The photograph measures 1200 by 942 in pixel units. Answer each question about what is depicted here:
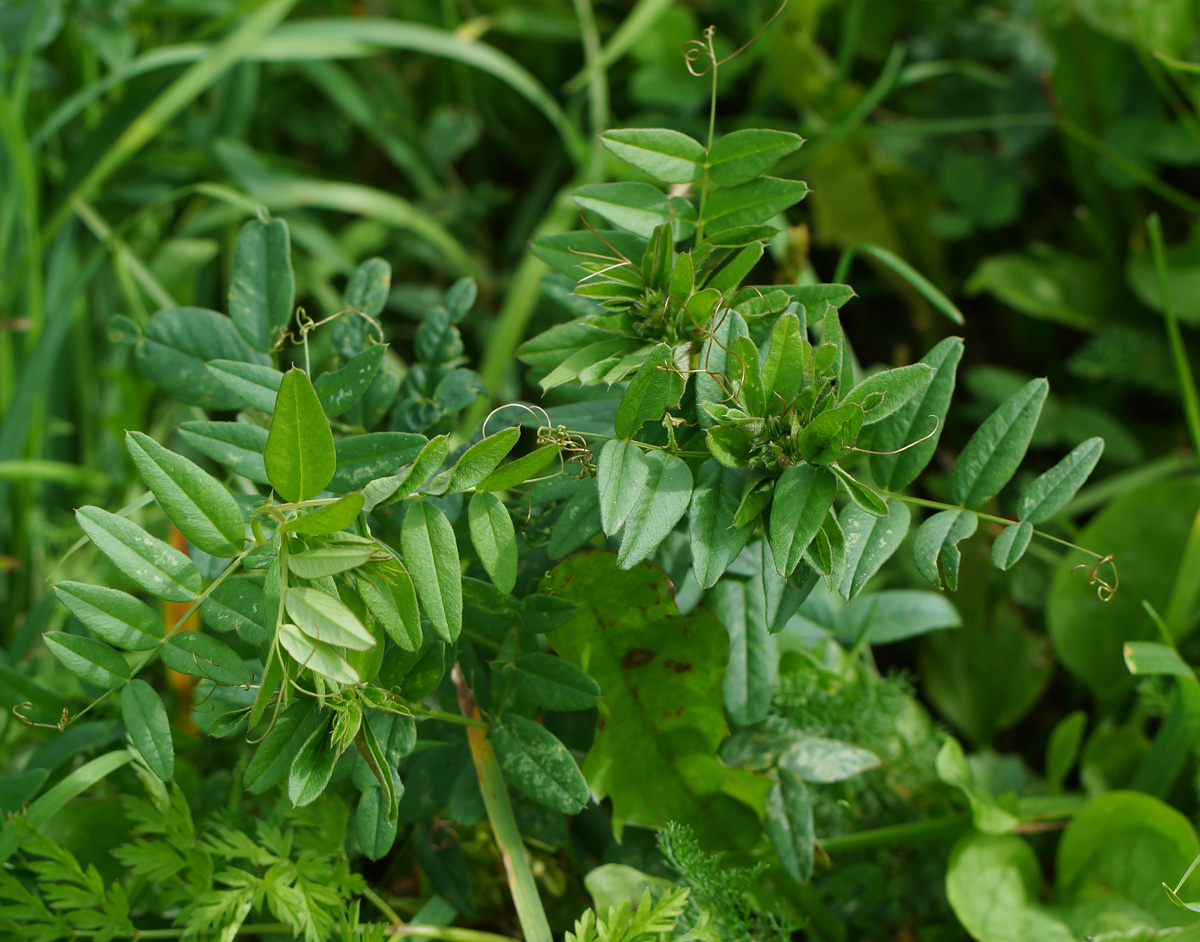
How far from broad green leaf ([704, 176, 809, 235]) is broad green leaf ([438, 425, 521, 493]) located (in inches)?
9.7

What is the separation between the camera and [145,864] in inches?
28.4

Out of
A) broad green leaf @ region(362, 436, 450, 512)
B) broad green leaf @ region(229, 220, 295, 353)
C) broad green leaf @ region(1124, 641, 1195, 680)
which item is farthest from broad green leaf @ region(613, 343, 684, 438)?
broad green leaf @ region(1124, 641, 1195, 680)

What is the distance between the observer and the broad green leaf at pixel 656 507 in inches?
22.7

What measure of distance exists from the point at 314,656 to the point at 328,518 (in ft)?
0.25

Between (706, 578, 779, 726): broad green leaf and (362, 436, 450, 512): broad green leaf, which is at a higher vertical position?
(362, 436, 450, 512): broad green leaf

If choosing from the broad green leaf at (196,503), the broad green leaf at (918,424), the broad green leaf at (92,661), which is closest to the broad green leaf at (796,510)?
the broad green leaf at (918,424)

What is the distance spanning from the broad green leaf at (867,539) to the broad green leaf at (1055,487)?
0.30ft

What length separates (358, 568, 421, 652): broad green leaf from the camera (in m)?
0.56

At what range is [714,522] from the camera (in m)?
0.60

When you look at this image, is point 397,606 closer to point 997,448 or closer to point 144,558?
point 144,558

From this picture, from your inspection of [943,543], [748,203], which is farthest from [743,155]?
[943,543]

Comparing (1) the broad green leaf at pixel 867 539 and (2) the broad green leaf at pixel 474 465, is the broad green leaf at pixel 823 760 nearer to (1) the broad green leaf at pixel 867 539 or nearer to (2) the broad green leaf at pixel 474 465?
(1) the broad green leaf at pixel 867 539

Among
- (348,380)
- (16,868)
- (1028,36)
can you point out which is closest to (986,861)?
(348,380)

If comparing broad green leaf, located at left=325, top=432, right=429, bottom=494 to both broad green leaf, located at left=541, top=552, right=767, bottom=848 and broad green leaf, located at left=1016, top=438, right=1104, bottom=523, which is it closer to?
broad green leaf, located at left=541, top=552, right=767, bottom=848
